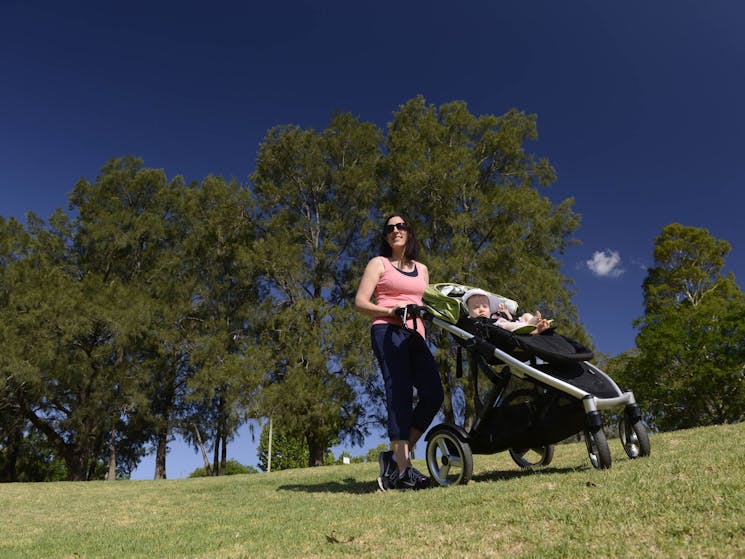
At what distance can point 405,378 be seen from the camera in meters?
4.67

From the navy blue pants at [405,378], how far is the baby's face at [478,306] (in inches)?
21.1

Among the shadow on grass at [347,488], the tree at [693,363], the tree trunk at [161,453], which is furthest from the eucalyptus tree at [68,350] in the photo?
the tree at [693,363]

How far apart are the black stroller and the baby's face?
0.31 m

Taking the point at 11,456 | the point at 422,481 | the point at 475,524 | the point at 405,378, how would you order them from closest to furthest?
the point at 475,524 < the point at 422,481 < the point at 405,378 < the point at 11,456

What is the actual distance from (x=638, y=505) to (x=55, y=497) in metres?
8.40

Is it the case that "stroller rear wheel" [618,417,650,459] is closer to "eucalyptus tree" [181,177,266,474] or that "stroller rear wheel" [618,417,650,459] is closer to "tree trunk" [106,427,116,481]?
"eucalyptus tree" [181,177,266,474]

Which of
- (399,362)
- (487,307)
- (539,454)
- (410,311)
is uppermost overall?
(487,307)

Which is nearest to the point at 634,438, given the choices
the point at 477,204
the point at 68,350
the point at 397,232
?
the point at 397,232

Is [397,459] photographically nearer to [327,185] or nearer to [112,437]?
[327,185]

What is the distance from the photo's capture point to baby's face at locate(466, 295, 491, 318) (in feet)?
15.9

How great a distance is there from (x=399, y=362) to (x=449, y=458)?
2.91 ft

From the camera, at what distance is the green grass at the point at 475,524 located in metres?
2.12

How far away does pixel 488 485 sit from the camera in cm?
380

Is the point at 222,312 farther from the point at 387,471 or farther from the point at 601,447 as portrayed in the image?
the point at 601,447
